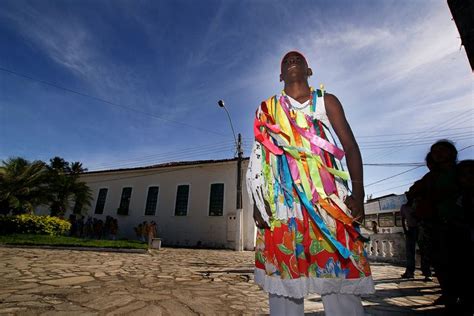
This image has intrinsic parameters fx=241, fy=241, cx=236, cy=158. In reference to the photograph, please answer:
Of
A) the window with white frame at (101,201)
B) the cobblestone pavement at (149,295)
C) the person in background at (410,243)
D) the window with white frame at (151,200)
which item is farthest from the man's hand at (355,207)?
the window with white frame at (101,201)

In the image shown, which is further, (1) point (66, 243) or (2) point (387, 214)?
(2) point (387, 214)

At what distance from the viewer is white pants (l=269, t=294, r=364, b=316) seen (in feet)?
3.93

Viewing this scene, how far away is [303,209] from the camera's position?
134cm

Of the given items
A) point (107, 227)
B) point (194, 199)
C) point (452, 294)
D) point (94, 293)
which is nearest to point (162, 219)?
point (194, 199)

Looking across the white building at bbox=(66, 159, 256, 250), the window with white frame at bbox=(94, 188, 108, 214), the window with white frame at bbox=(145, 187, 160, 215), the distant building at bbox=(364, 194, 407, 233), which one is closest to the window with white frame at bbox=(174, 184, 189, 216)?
the white building at bbox=(66, 159, 256, 250)

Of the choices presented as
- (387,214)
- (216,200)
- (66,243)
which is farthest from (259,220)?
(387,214)

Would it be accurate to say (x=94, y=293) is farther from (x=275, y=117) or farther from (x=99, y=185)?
(x=99, y=185)

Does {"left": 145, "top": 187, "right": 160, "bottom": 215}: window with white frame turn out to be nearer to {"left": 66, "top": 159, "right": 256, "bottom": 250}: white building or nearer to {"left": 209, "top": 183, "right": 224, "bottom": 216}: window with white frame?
{"left": 66, "top": 159, "right": 256, "bottom": 250}: white building

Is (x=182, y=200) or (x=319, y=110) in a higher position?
→ (x=182, y=200)

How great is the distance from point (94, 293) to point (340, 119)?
12.2 ft

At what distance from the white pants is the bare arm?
401mm

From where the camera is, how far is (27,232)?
14898 millimetres

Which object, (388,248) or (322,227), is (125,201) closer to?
(388,248)

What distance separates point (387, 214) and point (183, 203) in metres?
14.8
